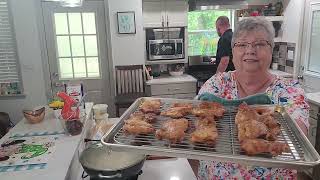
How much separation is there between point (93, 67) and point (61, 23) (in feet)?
2.54

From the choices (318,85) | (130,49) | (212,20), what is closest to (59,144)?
(130,49)

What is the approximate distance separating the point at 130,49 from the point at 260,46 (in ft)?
10.1

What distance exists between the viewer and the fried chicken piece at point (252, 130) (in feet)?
2.94

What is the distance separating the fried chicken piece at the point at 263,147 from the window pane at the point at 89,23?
3652 mm

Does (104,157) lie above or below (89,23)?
below

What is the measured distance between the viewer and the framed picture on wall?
3.97 meters

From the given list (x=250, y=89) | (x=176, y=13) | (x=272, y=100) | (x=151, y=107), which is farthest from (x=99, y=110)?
(x=176, y=13)

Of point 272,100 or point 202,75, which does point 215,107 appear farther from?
point 202,75

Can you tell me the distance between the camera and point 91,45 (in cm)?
412

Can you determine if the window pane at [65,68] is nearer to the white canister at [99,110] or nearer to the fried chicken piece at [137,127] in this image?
the white canister at [99,110]

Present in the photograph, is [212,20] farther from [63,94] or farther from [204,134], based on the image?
[204,134]

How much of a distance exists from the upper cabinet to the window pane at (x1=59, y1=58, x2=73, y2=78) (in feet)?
4.20

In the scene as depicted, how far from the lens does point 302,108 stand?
44.2 inches

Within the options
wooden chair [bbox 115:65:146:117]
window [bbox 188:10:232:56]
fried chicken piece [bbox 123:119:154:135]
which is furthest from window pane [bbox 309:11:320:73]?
fried chicken piece [bbox 123:119:154:135]
